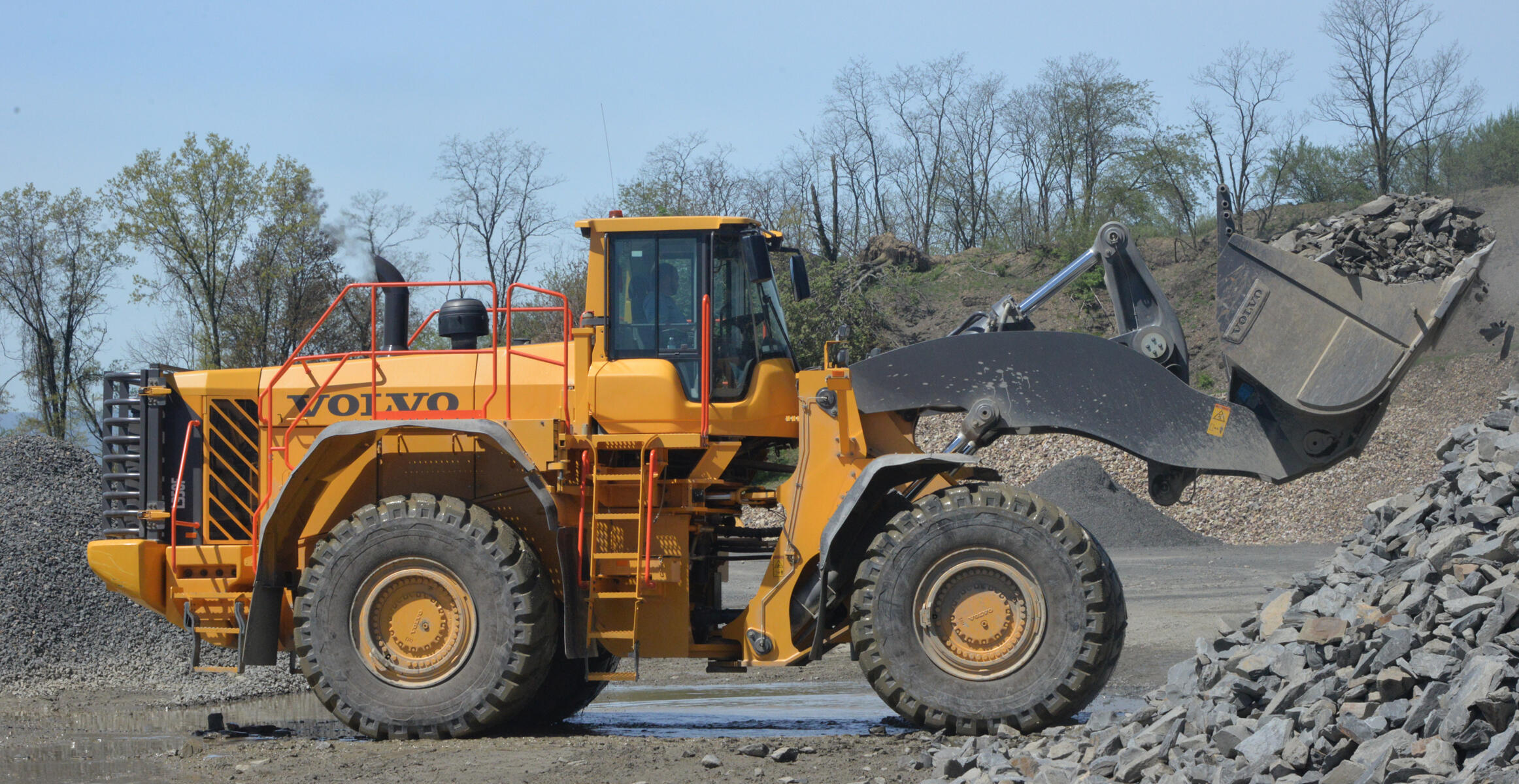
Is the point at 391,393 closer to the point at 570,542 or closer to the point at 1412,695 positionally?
the point at 570,542

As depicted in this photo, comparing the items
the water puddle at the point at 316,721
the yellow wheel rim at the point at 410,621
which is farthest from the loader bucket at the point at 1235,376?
the yellow wheel rim at the point at 410,621

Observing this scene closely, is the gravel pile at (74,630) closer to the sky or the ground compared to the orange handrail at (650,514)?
closer to the ground

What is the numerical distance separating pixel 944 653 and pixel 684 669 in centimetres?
499

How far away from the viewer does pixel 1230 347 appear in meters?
7.28

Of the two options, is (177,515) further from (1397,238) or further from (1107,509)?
(1107,509)

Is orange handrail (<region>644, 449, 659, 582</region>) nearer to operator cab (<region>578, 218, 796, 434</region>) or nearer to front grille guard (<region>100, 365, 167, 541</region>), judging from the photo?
operator cab (<region>578, 218, 796, 434</region>)

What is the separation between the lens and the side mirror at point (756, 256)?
7.68 m

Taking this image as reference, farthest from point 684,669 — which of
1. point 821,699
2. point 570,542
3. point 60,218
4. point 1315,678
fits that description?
point 60,218

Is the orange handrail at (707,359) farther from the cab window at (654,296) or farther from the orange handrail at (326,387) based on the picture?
the orange handrail at (326,387)

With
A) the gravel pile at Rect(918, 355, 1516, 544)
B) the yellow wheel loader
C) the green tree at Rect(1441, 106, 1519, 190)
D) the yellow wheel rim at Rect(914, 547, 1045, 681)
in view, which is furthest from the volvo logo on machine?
the green tree at Rect(1441, 106, 1519, 190)

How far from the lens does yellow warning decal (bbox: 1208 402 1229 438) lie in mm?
7340

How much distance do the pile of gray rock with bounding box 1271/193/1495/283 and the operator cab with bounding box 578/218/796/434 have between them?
11.2 feet

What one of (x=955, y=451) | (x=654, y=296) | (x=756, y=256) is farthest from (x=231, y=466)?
(x=955, y=451)

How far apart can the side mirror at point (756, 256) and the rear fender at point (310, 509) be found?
1.79 meters
